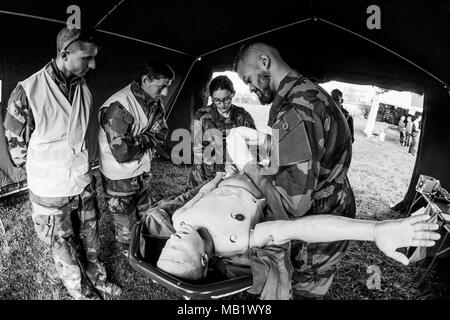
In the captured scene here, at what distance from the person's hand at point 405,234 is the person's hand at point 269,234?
15.1 inches

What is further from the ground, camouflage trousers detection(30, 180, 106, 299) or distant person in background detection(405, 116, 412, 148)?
distant person in background detection(405, 116, 412, 148)

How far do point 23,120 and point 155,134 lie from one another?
1.14 meters

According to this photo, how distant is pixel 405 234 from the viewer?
3.42 feet

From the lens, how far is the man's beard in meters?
1.75

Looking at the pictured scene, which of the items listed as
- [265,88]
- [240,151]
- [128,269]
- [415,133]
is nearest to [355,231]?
[240,151]

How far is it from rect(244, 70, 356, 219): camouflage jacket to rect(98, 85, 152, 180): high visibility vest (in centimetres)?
144

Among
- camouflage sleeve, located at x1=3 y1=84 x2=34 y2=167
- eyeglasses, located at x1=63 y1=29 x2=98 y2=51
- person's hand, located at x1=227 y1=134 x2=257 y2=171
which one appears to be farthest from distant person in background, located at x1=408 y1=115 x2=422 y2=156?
camouflage sleeve, located at x1=3 y1=84 x2=34 y2=167

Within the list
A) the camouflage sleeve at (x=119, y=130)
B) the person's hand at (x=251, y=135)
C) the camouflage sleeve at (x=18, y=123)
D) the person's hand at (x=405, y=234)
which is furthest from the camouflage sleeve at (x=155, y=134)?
the person's hand at (x=405, y=234)

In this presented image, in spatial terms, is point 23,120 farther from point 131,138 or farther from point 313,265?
point 313,265

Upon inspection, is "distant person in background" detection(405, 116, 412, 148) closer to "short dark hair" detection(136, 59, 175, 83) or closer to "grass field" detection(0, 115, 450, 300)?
"grass field" detection(0, 115, 450, 300)

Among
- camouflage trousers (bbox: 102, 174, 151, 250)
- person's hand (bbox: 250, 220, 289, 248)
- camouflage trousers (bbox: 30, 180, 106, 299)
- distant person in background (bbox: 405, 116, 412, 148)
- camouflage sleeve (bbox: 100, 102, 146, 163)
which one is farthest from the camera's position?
distant person in background (bbox: 405, 116, 412, 148)

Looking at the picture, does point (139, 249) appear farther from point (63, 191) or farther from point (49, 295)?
point (49, 295)

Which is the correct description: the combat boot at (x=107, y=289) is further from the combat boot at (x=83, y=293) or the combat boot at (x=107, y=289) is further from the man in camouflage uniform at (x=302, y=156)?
the man in camouflage uniform at (x=302, y=156)

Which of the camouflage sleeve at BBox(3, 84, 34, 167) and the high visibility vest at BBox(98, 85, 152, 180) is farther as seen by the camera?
the high visibility vest at BBox(98, 85, 152, 180)
